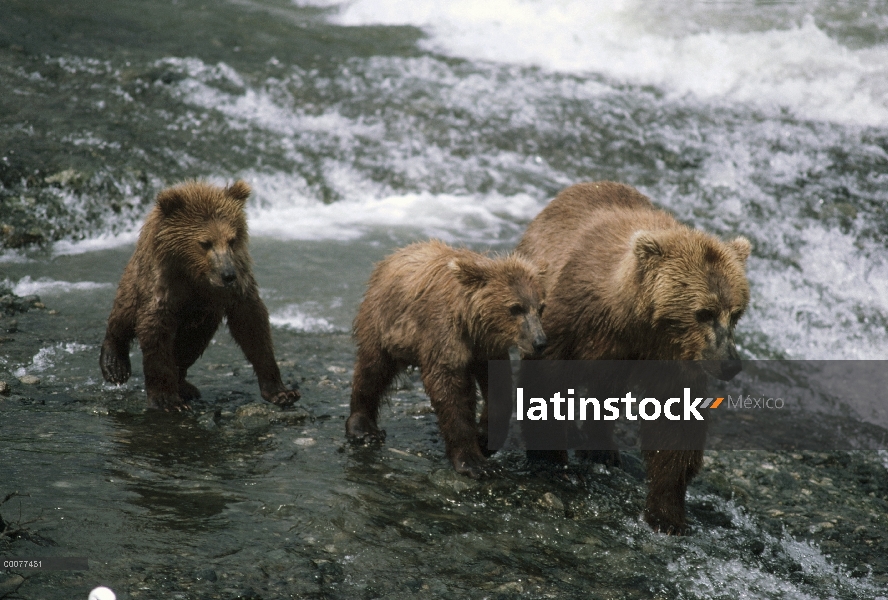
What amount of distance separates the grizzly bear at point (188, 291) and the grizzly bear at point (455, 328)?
1048 millimetres

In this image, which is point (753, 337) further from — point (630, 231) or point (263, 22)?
point (263, 22)

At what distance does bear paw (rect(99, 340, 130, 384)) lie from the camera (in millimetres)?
7543

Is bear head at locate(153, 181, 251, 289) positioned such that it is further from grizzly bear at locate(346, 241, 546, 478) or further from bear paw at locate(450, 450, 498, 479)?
bear paw at locate(450, 450, 498, 479)

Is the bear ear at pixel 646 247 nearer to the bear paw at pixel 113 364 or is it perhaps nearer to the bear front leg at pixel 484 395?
the bear front leg at pixel 484 395

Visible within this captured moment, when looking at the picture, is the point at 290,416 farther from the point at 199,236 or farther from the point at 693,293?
the point at 693,293

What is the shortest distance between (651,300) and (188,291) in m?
3.47

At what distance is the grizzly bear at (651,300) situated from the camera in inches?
223

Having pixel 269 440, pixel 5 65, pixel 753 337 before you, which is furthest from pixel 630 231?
pixel 5 65

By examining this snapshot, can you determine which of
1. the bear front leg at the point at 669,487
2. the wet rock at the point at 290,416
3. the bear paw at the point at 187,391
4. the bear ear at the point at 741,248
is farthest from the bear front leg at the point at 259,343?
the bear ear at the point at 741,248

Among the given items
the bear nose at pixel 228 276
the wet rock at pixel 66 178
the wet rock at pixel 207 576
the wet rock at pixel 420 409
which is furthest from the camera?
the wet rock at pixel 66 178

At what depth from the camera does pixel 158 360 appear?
7090mm

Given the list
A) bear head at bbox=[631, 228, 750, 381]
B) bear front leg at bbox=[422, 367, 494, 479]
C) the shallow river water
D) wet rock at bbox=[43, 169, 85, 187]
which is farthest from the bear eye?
wet rock at bbox=[43, 169, 85, 187]

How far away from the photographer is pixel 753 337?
10.9 metres

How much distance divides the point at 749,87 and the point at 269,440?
13898 mm
